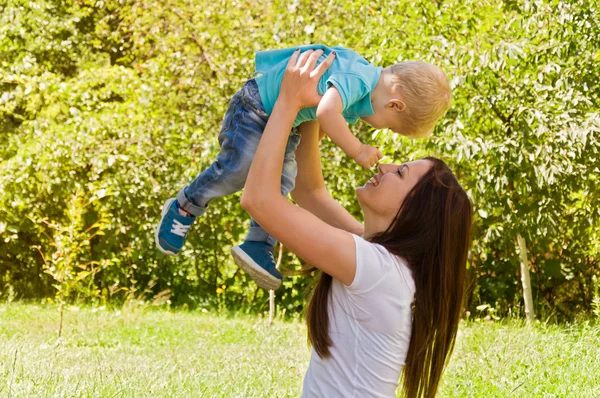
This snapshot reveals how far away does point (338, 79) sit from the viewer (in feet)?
7.30

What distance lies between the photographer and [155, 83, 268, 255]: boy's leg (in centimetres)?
236

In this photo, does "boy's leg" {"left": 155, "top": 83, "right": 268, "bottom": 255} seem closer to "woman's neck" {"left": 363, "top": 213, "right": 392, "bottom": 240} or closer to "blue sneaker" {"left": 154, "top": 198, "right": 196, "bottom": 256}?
"blue sneaker" {"left": 154, "top": 198, "right": 196, "bottom": 256}

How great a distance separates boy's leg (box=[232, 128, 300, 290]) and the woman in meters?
0.32

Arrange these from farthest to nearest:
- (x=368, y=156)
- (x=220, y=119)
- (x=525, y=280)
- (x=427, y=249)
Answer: (x=220, y=119) → (x=525, y=280) → (x=368, y=156) → (x=427, y=249)

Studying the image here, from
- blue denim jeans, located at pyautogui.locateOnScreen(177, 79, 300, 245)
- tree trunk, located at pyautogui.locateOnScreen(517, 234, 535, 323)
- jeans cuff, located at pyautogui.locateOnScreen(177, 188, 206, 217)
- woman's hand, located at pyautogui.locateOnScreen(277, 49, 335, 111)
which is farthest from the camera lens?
tree trunk, located at pyautogui.locateOnScreen(517, 234, 535, 323)

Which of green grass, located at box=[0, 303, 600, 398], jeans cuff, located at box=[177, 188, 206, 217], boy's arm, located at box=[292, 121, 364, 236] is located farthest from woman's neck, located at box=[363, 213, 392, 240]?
green grass, located at box=[0, 303, 600, 398]

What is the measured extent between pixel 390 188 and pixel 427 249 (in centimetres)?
17

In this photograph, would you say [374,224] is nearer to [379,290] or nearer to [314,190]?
[379,290]

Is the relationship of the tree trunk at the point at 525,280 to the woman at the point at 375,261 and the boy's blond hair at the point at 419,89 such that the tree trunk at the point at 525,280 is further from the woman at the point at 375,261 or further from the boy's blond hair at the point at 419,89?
the woman at the point at 375,261

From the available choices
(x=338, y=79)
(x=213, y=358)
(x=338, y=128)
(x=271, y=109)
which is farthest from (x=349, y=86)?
(x=213, y=358)

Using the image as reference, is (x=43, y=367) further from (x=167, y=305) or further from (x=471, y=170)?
(x=167, y=305)

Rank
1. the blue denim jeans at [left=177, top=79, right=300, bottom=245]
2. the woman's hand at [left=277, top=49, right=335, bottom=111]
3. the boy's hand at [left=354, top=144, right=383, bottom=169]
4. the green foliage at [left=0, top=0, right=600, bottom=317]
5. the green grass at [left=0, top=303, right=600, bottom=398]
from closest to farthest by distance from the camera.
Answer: the woman's hand at [left=277, top=49, right=335, bottom=111] < the boy's hand at [left=354, top=144, right=383, bottom=169] < the blue denim jeans at [left=177, top=79, right=300, bottom=245] < the green grass at [left=0, top=303, right=600, bottom=398] < the green foliage at [left=0, top=0, right=600, bottom=317]

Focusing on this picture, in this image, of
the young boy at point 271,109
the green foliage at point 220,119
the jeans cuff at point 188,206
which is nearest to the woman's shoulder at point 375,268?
the young boy at point 271,109

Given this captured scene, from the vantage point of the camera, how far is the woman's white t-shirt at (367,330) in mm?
1913
